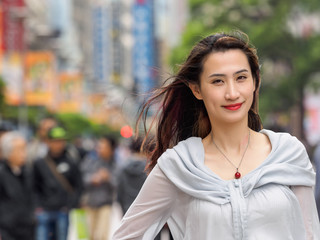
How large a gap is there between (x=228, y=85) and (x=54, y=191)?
274 inches

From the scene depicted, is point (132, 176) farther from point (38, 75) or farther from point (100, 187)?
point (38, 75)

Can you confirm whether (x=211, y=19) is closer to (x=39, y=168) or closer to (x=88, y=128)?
(x=39, y=168)

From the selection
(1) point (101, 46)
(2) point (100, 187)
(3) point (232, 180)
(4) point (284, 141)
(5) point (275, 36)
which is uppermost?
(4) point (284, 141)

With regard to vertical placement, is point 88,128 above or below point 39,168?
below

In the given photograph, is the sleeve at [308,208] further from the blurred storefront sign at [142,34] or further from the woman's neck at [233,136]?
the blurred storefront sign at [142,34]

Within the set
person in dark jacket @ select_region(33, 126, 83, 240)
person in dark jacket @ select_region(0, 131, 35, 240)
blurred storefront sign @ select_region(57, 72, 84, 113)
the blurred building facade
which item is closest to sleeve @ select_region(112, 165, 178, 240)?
the blurred building facade

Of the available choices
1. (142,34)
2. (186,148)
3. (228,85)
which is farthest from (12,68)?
(142,34)

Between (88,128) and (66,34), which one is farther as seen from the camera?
(66,34)

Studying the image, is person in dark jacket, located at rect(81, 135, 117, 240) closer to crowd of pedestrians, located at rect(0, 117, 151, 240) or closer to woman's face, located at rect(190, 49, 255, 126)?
crowd of pedestrians, located at rect(0, 117, 151, 240)

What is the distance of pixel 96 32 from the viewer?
389ft

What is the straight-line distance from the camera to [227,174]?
9.80 feet

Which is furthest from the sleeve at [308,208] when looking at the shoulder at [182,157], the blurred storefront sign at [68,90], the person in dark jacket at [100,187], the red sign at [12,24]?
the blurred storefront sign at [68,90]

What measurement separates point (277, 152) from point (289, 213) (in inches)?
9.9

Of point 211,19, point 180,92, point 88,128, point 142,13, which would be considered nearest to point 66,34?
point 88,128
